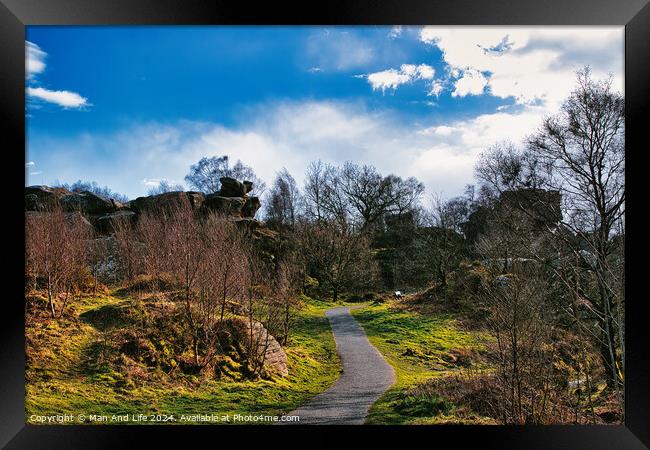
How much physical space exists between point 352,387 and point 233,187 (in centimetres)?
614

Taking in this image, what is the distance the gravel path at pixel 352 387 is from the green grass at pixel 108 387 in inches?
9.6

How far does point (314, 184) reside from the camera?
939cm

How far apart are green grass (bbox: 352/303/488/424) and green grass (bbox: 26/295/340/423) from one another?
1.15 metres

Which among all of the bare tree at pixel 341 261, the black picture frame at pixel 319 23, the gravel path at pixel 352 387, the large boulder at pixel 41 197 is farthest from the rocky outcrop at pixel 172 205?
the black picture frame at pixel 319 23

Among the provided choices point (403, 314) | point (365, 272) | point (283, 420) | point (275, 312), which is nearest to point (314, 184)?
point (275, 312)

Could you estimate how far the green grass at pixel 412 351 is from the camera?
14.2ft

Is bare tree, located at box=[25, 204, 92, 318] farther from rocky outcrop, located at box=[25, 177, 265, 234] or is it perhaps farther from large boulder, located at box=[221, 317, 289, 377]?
large boulder, located at box=[221, 317, 289, 377]

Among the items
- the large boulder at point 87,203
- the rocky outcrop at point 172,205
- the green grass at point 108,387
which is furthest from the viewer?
the rocky outcrop at point 172,205

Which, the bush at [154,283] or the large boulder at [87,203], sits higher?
the large boulder at [87,203]

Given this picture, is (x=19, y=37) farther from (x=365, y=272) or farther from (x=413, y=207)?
(x=365, y=272)

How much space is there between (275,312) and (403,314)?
431 centimetres

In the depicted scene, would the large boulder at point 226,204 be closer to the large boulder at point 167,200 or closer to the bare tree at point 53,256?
the large boulder at point 167,200

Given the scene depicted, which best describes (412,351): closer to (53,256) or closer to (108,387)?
(108,387)

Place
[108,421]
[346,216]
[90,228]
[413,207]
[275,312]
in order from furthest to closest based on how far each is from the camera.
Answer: [346,216]
[413,207]
[90,228]
[275,312]
[108,421]
